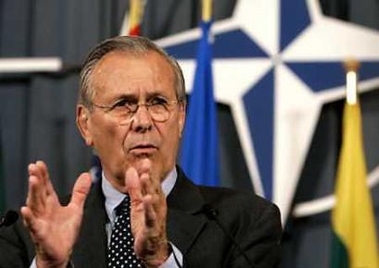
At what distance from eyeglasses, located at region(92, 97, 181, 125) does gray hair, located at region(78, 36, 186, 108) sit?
0.06 meters

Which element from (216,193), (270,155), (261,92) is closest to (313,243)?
(270,155)

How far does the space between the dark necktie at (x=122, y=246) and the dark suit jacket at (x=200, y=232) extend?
0.7 inches

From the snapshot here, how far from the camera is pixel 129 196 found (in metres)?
1.71

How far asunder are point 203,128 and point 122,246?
5.85ft

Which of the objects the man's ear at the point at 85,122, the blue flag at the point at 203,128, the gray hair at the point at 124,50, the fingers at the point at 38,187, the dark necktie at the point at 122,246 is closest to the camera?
the fingers at the point at 38,187

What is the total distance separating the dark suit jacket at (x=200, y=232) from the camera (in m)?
1.76

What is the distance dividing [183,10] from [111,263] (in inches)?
87.5

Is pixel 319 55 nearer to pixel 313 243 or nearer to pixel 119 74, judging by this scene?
pixel 313 243

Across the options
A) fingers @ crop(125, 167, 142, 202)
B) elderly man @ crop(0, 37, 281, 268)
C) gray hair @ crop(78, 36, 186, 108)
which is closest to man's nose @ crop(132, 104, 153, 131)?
elderly man @ crop(0, 37, 281, 268)

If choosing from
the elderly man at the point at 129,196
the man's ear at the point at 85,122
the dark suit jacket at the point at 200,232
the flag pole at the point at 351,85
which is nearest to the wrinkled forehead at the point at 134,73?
the elderly man at the point at 129,196

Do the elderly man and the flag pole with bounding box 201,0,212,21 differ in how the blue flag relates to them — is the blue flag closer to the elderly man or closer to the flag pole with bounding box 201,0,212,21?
the flag pole with bounding box 201,0,212,21

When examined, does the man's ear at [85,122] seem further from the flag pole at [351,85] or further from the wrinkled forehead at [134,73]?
the flag pole at [351,85]

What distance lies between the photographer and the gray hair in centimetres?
186

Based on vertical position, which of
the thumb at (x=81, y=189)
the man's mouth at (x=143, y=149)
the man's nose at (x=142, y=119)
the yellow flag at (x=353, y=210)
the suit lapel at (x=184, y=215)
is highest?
the man's nose at (x=142, y=119)
